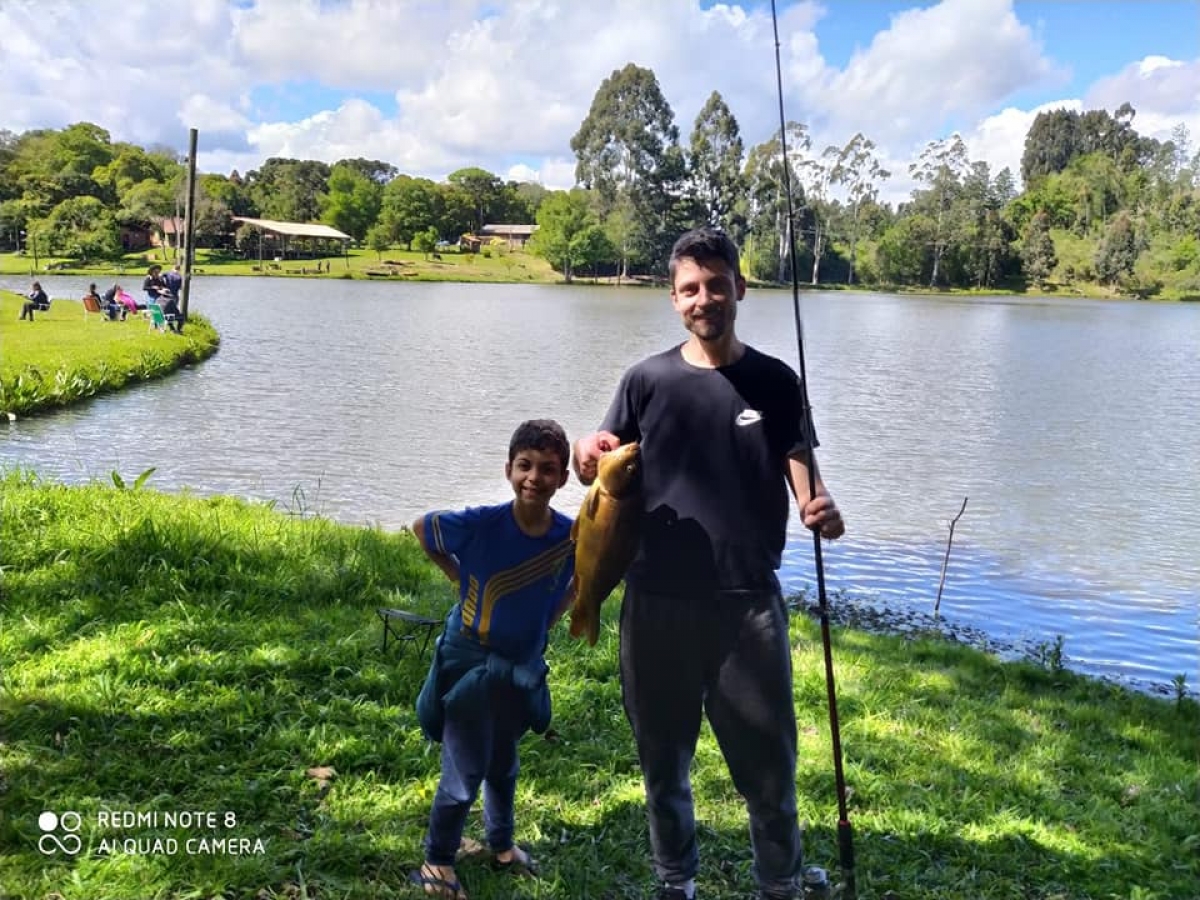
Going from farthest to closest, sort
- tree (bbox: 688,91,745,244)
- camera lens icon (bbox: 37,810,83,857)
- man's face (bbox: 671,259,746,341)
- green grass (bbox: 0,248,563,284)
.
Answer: green grass (bbox: 0,248,563,284) < tree (bbox: 688,91,745,244) < camera lens icon (bbox: 37,810,83,857) < man's face (bbox: 671,259,746,341)

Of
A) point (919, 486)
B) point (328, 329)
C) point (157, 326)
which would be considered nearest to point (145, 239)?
point (328, 329)

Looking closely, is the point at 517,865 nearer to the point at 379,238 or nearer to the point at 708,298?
the point at 708,298

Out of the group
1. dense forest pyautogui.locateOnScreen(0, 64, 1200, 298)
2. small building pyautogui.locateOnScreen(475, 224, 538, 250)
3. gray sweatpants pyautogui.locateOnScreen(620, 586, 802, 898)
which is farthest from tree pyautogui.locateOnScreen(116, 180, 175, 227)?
gray sweatpants pyautogui.locateOnScreen(620, 586, 802, 898)

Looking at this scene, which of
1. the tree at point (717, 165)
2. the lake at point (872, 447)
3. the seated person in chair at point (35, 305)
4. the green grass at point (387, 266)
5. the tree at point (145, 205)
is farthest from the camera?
the green grass at point (387, 266)

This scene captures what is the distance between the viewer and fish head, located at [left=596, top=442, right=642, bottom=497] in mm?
2523

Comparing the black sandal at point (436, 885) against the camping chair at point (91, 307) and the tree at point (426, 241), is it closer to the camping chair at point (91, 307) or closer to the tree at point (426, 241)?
the camping chair at point (91, 307)

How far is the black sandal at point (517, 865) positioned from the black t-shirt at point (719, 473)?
47.6 inches

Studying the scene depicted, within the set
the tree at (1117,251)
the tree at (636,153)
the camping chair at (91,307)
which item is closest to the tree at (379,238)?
the tree at (636,153)

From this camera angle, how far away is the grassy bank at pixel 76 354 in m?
13.7

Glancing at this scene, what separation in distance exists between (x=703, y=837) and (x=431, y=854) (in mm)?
1069

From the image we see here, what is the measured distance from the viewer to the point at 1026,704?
5105 mm

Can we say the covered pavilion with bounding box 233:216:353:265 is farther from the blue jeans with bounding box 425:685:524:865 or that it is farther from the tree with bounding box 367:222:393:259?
the blue jeans with bounding box 425:685:524:865

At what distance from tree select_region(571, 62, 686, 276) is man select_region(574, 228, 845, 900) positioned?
69.2ft

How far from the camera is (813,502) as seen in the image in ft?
8.17
